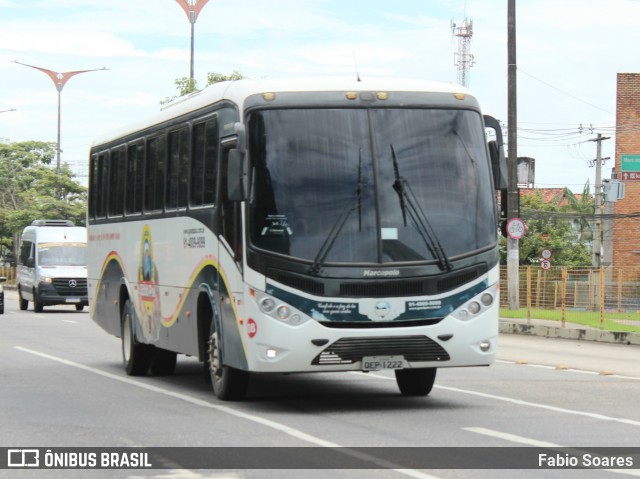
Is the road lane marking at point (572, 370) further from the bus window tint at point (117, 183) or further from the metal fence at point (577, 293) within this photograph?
the metal fence at point (577, 293)

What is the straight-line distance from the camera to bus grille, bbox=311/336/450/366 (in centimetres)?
1280

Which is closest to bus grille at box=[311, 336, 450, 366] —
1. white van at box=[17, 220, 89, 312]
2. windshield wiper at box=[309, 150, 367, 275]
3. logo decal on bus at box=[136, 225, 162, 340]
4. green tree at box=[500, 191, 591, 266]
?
windshield wiper at box=[309, 150, 367, 275]

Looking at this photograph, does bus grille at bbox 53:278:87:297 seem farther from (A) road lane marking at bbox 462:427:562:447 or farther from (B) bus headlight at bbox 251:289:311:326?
(A) road lane marking at bbox 462:427:562:447

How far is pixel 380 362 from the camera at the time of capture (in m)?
12.9

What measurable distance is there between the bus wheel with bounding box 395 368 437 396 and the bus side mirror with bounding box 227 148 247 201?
3.07m

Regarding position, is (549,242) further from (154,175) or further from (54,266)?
(154,175)

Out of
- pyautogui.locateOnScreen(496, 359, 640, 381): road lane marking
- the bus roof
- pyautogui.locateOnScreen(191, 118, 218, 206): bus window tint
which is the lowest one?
pyautogui.locateOnScreen(496, 359, 640, 381): road lane marking

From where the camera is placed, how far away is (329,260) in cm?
1283

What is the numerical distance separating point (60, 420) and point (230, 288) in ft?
7.04

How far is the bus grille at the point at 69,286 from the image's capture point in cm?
4094

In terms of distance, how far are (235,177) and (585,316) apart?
20.7 metres

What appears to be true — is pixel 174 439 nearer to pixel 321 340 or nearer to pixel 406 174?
pixel 321 340

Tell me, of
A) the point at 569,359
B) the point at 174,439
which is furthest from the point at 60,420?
the point at 569,359

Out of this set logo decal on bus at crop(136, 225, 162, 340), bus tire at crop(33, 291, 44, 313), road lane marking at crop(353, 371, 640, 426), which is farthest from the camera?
bus tire at crop(33, 291, 44, 313)
